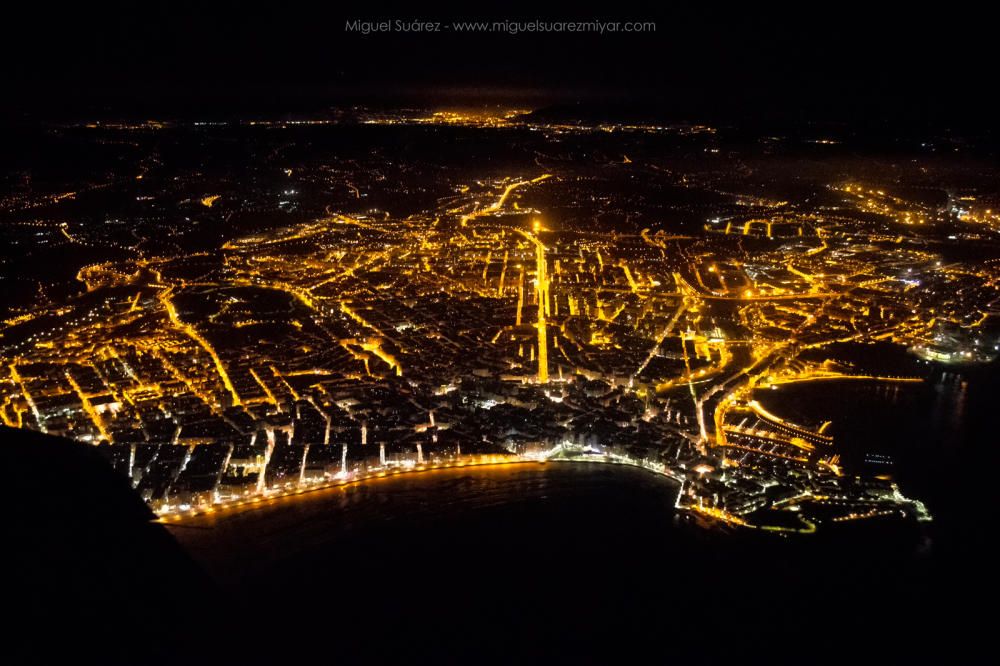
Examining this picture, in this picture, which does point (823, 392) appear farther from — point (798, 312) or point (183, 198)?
point (183, 198)

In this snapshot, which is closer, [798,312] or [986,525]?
[986,525]

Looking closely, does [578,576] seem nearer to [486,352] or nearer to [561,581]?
[561,581]

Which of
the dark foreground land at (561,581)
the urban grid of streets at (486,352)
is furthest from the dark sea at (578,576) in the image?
the urban grid of streets at (486,352)

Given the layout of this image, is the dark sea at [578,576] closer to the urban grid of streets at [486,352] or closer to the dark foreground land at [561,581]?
the dark foreground land at [561,581]

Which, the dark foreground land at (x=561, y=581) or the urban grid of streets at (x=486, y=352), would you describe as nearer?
the dark foreground land at (x=561, y=581)

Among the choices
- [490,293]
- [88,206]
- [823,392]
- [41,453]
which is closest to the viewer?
[41,453]

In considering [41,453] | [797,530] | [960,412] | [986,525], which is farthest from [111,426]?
[960,412]

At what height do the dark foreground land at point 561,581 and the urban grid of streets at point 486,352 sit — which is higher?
the urban grid of streets at point 486,352

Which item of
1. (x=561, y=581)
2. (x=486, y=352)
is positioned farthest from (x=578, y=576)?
(x=486, y=352)
